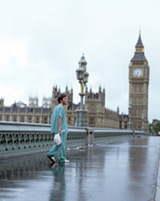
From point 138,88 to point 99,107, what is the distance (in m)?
32.6

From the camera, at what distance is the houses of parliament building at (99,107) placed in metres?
104

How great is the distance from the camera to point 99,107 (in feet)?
337

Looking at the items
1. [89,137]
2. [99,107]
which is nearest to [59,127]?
[89,137]

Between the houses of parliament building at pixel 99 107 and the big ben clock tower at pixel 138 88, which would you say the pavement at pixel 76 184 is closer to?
the houses of parliament building at pixel 99 107

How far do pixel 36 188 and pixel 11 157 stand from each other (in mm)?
4508

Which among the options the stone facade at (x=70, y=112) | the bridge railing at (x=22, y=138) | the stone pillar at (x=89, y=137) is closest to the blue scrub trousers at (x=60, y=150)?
the bridge railing at (x=22, y=138)

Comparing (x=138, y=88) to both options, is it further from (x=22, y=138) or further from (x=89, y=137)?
(x=22, y=138)

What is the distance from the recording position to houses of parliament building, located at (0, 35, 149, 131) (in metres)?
104

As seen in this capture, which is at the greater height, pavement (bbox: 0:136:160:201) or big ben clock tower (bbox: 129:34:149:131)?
big ben clock tower (bbox: 129:34:149:131)

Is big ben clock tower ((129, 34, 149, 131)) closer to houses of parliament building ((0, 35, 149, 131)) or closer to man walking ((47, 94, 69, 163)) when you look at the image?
houses of parliament building ((0, 35, 149, 131))

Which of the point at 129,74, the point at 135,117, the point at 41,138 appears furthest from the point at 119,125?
the point at 41,138

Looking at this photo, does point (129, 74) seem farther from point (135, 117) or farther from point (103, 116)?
point (103, 116)

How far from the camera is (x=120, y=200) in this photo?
434cm

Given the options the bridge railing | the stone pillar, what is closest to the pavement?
the bridge railing
